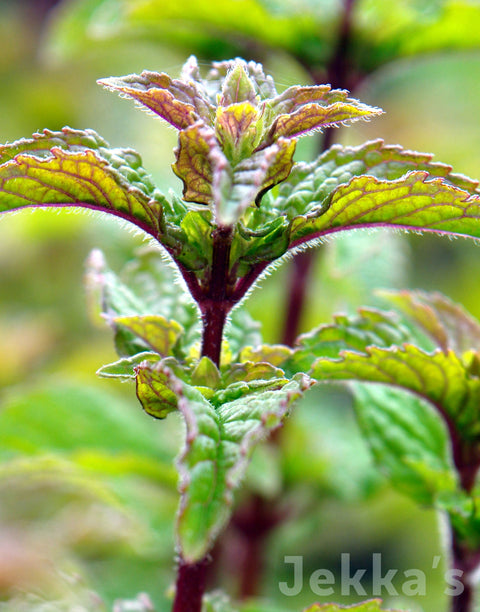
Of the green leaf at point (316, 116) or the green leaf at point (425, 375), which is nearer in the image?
the green leaf at point (316, 116)

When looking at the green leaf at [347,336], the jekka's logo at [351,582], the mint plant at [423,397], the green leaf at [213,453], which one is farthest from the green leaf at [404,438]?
the green leaf at [213,453]

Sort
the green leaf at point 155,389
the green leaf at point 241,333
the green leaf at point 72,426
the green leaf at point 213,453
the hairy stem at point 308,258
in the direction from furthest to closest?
the hairy stem at point 308,258 < the green leaf at point 72,426 < the green leaf at point 241,333 < the green leaf at point 155,389 < the green leaf at point 213,453

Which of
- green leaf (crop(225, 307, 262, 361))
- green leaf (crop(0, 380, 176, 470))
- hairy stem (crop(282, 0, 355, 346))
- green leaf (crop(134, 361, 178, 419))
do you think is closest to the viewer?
green leaf (crop(134, 361, 178, 419))

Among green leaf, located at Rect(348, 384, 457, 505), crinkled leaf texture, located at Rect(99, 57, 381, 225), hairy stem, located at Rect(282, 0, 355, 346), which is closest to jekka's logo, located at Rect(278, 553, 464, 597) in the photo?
green leaf, located at Rect(348, 384, 457, 505)

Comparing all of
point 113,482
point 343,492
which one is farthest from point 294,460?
point 113,482

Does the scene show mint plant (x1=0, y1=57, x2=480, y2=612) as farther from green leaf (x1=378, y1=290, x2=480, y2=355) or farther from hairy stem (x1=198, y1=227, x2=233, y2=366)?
green leaf (x1=378, y1=290, x2=480, y2=355)

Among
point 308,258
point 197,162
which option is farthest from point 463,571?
point 308,258

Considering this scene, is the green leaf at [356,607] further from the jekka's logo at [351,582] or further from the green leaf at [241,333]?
the jekka's logo at [351,582]

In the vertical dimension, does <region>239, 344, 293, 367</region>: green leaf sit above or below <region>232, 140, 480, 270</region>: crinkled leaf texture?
below
